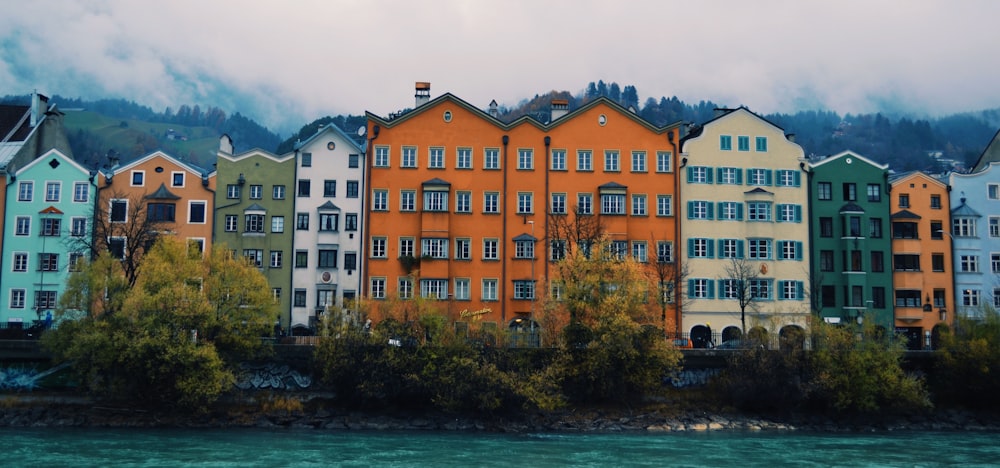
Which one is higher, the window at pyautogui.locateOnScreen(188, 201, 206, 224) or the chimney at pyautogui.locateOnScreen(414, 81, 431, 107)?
the chimney at pyautogui.locateOnScreen(414, 81, 431, 107)

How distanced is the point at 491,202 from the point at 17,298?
34.4 m

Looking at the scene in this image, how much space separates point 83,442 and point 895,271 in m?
56.1

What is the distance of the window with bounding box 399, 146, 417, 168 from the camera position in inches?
2574

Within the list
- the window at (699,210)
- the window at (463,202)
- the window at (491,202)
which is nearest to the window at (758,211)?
the window at (699,210)

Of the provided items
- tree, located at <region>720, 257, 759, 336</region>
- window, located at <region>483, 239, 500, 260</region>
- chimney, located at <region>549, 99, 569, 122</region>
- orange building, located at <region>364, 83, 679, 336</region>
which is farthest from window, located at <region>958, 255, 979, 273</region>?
window, located at <region>483, 239, 500, 260</region>

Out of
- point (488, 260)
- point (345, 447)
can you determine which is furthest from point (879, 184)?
point (345, 447)

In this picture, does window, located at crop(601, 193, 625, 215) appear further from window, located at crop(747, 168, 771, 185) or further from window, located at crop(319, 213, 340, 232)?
window, located at crop(319, 213, 340, 232)

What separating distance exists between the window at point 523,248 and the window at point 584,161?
6813 mm

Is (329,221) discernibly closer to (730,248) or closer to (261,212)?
(261,212)

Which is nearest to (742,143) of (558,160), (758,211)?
(758,211)

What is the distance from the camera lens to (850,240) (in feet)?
220

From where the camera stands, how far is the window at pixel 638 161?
219 feet

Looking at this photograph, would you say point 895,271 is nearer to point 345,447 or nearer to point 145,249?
point 345,447

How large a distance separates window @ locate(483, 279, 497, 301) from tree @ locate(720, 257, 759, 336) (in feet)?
55.2
